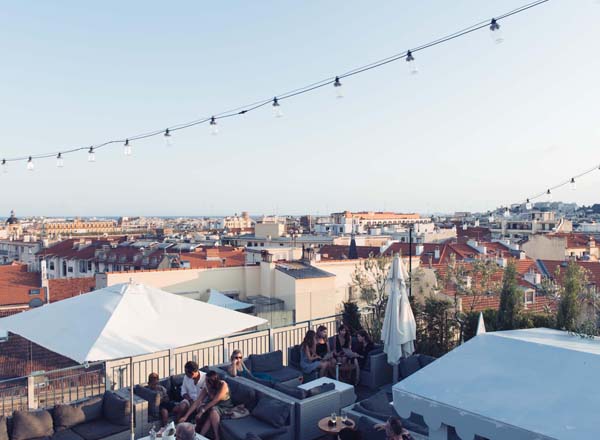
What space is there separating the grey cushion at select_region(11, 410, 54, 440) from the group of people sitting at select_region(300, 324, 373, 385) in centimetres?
433

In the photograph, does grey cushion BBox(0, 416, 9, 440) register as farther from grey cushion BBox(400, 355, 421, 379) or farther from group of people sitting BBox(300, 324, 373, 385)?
grey cushion BBox(400, 355, 421, 379)

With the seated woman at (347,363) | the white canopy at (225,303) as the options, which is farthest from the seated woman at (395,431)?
the white canopy at (225,303)

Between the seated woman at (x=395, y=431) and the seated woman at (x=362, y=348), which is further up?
the seated woman at (x=395, y=431)

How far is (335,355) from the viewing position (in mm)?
8781

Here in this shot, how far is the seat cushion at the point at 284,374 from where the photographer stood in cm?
836

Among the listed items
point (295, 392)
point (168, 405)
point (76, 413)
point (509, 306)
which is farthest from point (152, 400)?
point (509, 306)

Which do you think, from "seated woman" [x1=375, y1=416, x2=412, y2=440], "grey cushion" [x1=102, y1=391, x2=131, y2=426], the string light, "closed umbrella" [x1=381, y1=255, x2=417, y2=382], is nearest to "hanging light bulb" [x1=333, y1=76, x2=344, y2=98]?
the string light

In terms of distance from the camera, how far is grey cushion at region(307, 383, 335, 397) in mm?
6801

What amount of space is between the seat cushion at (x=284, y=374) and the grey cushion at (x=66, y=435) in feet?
10.9

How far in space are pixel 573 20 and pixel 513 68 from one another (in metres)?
2.85

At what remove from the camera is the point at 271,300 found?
62.3ft

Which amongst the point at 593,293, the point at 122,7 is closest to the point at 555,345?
the point at 593,293

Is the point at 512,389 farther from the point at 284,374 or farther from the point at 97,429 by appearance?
the point at 284,374

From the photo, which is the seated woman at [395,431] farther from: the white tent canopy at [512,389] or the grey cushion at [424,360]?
the grey cushion at [424,360]
